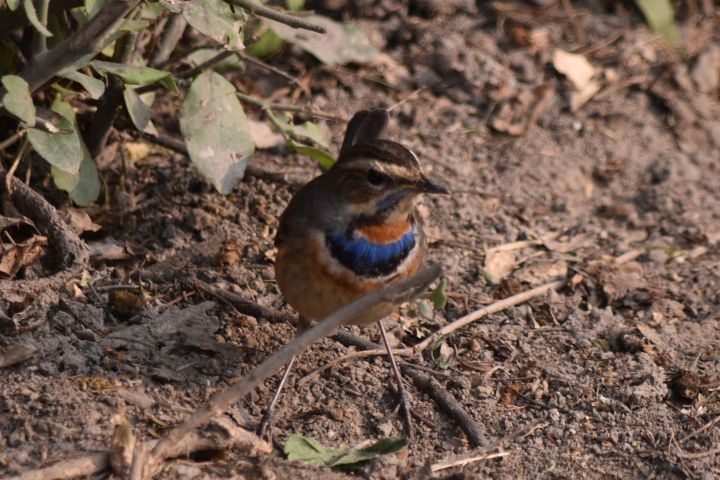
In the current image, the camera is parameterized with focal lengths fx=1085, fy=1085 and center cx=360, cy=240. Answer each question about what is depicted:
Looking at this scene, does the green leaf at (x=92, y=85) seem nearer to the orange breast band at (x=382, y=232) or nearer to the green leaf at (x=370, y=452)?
the orange breast band at (x=382, y=232)

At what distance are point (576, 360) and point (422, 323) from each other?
0.76 m

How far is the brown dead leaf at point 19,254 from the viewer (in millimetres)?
4836

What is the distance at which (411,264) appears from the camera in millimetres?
4715

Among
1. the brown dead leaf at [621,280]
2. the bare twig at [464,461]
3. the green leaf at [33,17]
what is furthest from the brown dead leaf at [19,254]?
the brown dead leaf at [621,280]

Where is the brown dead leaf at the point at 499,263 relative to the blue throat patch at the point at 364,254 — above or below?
below

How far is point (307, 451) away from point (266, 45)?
107 inches

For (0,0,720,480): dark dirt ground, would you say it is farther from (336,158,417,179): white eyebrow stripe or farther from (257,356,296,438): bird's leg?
(336,158,417,179): white eyebrow stripe

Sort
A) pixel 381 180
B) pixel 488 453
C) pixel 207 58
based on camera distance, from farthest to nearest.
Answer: pixel 207 58
pixel 381 180
pixel 488 453

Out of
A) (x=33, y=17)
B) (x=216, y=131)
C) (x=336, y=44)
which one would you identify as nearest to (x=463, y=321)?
(x=216, y=131)

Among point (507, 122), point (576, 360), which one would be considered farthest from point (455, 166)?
point (576, 360)

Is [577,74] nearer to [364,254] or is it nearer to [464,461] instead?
[364,254]

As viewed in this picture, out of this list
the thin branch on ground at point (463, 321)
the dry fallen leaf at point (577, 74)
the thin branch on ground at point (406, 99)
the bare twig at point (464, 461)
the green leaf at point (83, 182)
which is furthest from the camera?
the dry fallen leaf at point (577, 74)

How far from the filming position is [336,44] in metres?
6.26

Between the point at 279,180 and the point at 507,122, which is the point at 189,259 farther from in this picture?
the point at 507,122
